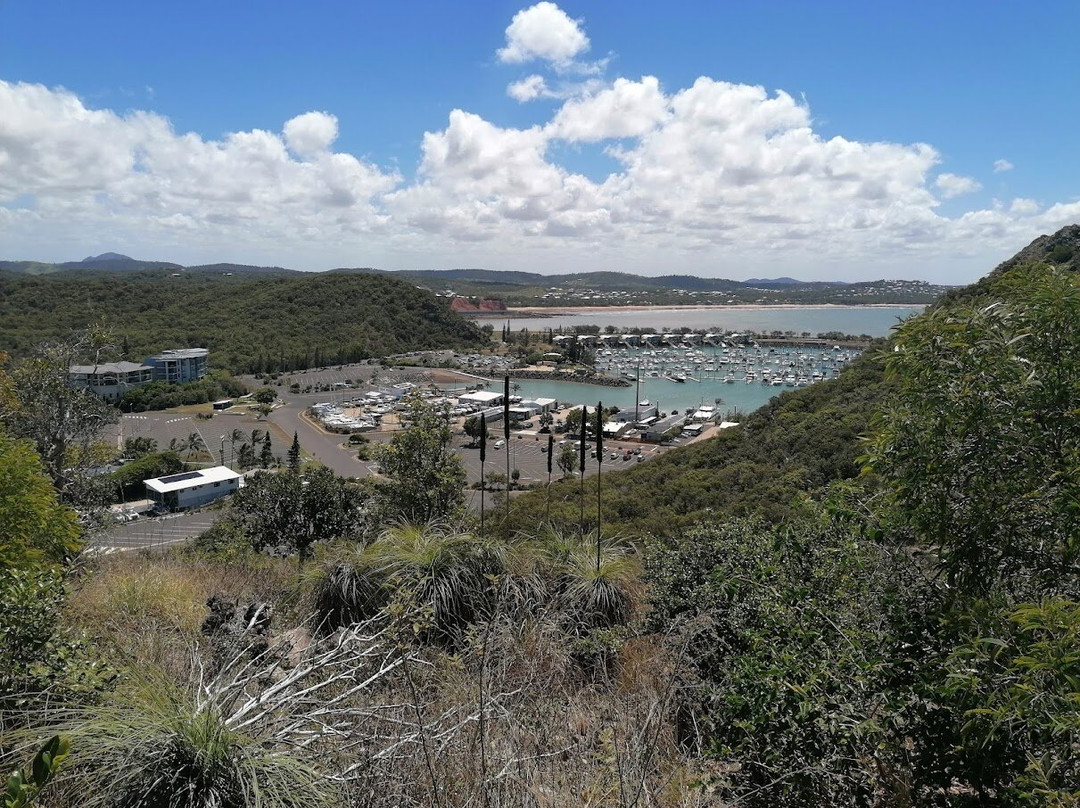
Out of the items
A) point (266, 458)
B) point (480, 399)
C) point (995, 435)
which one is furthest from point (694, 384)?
point (995, 435)

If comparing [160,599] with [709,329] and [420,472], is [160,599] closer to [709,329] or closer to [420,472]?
[420,472]

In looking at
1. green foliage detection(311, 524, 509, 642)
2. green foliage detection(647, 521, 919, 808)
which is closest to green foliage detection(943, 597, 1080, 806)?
green foliage detection(647, 521, 919, 808)

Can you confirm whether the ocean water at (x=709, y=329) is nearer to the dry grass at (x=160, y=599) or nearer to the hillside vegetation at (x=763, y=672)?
the hillside vegetation at (x=763, y=672)

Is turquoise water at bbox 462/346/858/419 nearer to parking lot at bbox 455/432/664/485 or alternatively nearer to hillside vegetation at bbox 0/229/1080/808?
parking lot at bbox 455/432/664/485

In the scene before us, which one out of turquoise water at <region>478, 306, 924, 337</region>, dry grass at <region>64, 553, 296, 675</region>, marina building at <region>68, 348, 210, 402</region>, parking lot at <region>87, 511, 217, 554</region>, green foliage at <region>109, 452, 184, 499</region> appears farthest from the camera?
turquoise water at <region>478, 306, 924, 337</region>

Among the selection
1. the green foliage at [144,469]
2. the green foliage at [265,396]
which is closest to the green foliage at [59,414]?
the green foliage at [144,469]
